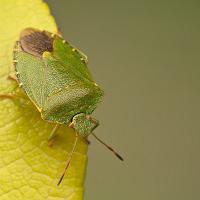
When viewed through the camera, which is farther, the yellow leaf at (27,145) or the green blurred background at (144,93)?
the green blurred background at (144,93)

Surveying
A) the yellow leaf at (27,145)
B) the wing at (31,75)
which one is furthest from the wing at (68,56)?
the yellow leaf at (27,145)

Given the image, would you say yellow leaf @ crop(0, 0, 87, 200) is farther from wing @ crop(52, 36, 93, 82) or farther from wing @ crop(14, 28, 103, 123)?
wing @ crop(52, 36, 93, 82)

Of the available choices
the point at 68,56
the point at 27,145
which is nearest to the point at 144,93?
the point at 68,56

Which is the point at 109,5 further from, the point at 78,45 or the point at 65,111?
the point at 65,111

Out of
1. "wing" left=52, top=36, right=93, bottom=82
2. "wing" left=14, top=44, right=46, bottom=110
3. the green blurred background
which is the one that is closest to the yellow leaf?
"wing" left=14, top=44, right=46, bottom=110

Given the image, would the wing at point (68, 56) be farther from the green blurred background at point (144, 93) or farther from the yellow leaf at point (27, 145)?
the green blurred background at point (144, 93)

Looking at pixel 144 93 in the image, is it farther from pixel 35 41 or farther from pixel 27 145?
pixel 27 145

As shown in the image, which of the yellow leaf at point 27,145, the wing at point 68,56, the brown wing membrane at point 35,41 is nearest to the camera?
the yellow leaf at point 27,145

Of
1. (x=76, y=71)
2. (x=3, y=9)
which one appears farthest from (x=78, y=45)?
(x=3, y=9)
